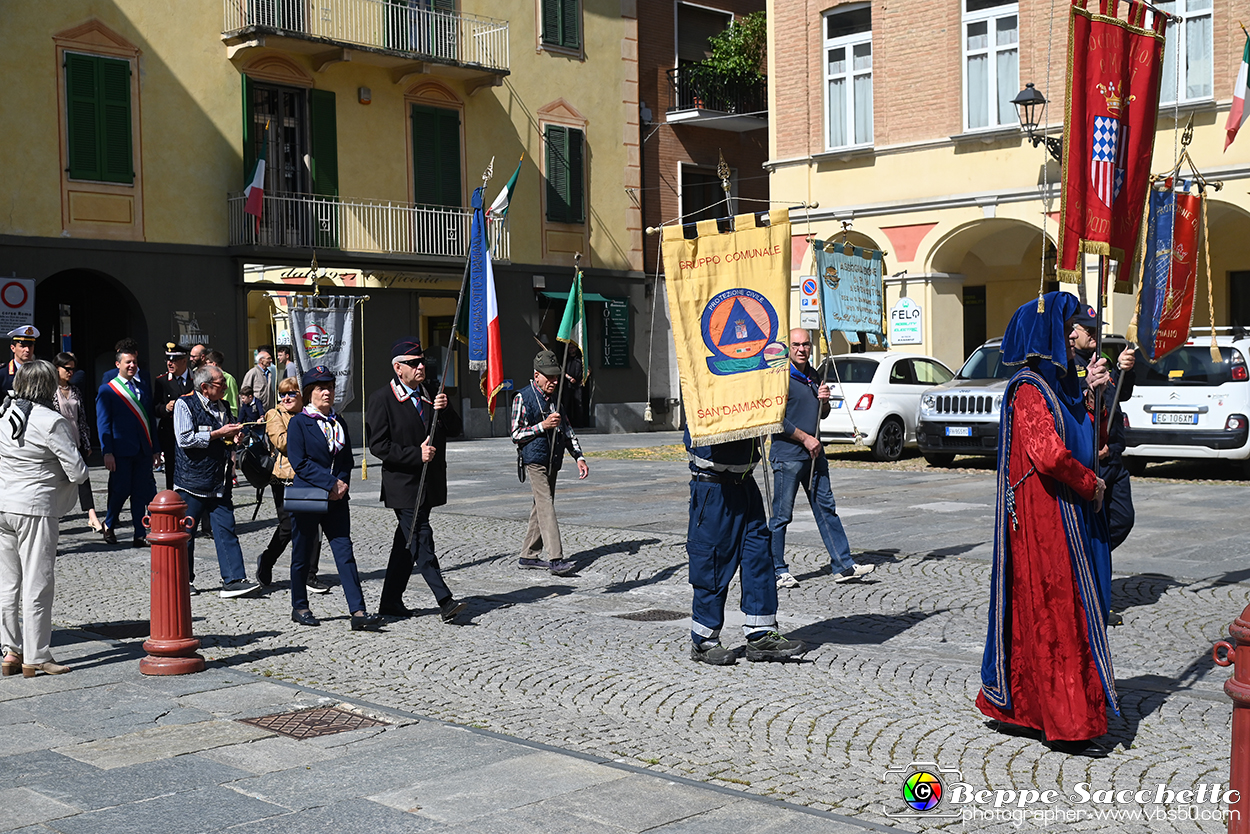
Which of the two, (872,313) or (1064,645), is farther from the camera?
(872,313)

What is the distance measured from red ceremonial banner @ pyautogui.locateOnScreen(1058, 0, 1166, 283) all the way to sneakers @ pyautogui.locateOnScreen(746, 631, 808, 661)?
238 centimetres

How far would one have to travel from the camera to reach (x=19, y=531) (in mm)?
7012

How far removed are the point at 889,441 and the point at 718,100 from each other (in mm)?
14151

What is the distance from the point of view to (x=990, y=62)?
2308 centimetres

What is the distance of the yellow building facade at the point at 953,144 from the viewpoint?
69.5ft

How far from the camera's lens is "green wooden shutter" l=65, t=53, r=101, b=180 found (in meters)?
21.8

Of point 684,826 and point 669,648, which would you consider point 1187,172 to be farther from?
point 684,826

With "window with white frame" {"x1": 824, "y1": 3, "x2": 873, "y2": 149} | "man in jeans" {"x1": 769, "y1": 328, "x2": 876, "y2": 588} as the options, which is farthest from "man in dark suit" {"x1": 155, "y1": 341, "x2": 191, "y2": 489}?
"window with white frame" {"x1": 824, "y1": 3, "x2": 873, "y2": 149}

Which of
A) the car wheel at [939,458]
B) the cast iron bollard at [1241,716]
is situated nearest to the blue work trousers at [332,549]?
the cast iron bollard at [1241,716]

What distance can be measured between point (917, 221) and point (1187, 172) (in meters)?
4.86

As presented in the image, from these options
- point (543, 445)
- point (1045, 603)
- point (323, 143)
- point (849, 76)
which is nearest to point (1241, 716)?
point (1045, 603)

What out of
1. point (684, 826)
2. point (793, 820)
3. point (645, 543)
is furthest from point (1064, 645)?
point (645, 543)

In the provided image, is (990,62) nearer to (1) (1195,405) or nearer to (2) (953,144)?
(2) (953,144)

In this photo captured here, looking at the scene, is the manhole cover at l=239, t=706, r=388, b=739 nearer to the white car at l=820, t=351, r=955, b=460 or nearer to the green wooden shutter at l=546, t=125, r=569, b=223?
the white car at l=820, t=351, r=955, b=460
